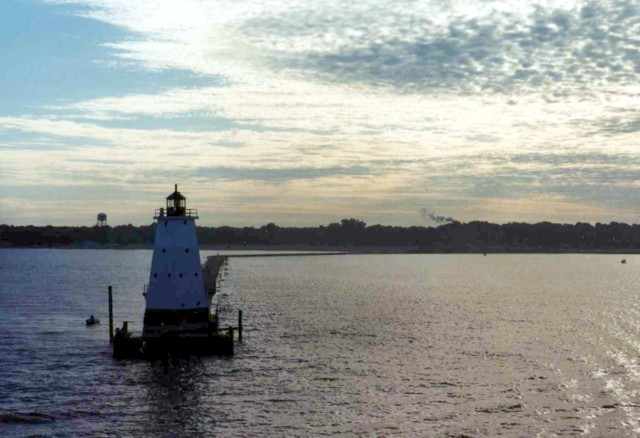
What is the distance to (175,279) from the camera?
185 ft

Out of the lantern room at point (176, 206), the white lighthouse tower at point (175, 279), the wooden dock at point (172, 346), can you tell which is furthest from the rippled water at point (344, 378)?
the lantern room at point (176, 206)

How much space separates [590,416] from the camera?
40.4 m

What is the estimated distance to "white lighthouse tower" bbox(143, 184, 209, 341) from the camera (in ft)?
184

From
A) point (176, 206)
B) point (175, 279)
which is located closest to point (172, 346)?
point (175, 279)

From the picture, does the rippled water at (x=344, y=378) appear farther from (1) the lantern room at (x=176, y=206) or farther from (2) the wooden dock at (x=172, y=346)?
(1) the lantern room at (x=176, y=206)

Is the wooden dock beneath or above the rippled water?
above

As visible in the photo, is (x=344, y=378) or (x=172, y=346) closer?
(x=344, y=378)

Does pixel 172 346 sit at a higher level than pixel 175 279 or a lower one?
lower

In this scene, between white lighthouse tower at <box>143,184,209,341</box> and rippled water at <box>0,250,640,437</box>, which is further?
white lighthouse tower at <box>143,184,209,341</box>

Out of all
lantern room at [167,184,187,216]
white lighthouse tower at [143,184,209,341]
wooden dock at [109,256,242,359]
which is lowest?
wooden dock at [109,256,242,359]

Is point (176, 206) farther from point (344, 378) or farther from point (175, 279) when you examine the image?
point (344, 378)

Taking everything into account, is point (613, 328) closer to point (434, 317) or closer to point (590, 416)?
point (434, 317)

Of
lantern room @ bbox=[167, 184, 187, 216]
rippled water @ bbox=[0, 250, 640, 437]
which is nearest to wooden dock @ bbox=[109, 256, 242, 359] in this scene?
rippled water @ bbox=[0, 250, 640, 437]

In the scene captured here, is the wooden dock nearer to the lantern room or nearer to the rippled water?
the rippled water
